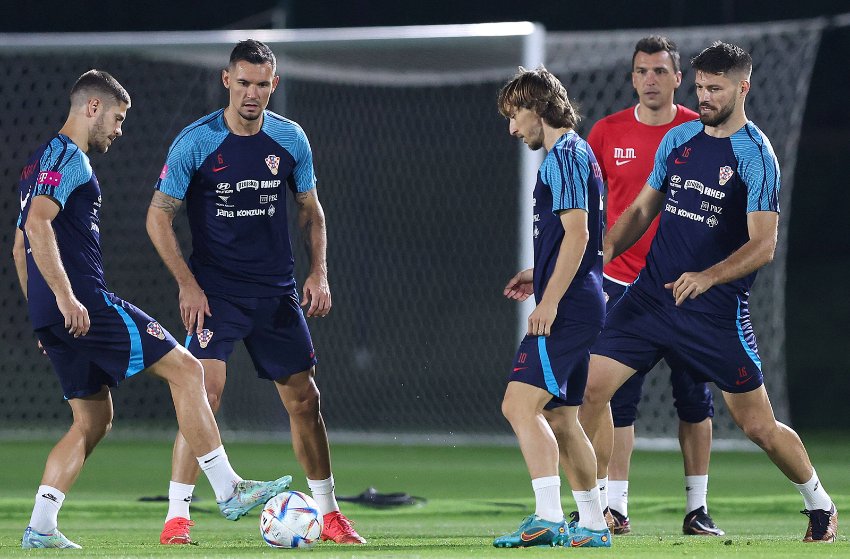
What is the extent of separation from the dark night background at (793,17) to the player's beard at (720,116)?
7.33m

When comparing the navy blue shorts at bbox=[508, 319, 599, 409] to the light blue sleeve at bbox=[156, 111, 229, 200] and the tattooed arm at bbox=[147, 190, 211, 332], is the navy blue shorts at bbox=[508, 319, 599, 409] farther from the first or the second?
the light blue sleeve at bbox=[156, 111, 229, 200]

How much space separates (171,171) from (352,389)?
5192 mm

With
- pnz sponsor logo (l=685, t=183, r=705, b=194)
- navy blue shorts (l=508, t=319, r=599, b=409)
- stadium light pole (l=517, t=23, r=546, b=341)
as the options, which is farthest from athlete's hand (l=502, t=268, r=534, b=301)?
stadium light pole (l=517, t=23, r=546, b=341)

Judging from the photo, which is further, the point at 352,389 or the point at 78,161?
the point at 352,389

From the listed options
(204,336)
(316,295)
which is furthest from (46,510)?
(316,295)

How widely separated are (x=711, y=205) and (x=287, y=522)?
7.25 ft

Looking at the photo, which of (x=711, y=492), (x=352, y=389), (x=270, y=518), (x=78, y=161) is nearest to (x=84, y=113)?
(x=78, y=161)

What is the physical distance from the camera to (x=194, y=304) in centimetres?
632

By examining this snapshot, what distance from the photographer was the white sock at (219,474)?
573 cm

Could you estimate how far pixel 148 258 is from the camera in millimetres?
11867

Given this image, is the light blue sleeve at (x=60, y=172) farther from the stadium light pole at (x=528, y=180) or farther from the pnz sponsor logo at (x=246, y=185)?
the stadium light pole at (x=528, y=180)

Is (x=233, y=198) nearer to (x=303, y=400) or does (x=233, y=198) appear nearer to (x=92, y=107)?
(x=92, y=107)

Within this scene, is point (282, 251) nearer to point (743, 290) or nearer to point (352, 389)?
point (743, 290)

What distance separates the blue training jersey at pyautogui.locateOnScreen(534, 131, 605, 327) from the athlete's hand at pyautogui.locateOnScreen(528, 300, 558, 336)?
0.11 m
